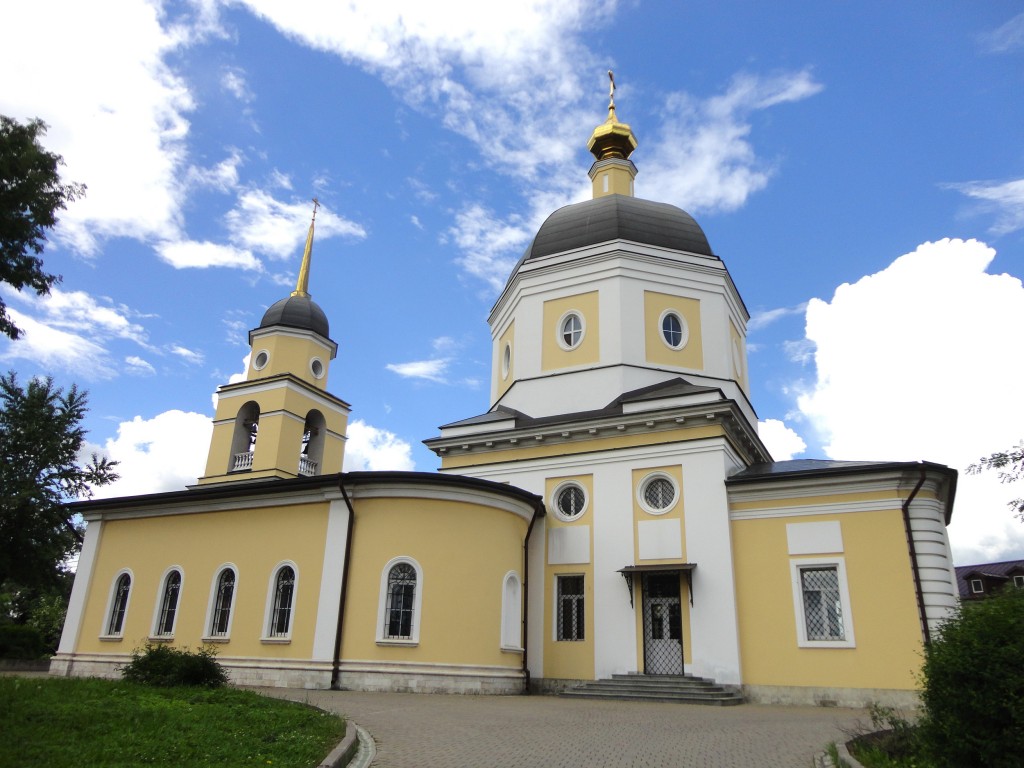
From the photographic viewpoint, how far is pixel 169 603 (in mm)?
19062

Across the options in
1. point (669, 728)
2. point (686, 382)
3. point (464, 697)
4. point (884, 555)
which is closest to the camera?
point (669, 728)

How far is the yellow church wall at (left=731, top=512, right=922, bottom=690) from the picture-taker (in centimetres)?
1551

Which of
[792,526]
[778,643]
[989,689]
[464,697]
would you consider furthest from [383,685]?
[989,689]

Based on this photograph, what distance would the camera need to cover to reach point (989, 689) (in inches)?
253

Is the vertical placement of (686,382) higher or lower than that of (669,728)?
higher

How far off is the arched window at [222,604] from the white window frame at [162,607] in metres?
1.07

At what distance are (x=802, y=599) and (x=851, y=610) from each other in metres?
1.00

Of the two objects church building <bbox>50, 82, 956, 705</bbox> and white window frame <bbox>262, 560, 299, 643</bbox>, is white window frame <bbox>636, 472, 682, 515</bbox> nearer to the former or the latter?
church building <bbox>50, 82, 956, 705</bbox>

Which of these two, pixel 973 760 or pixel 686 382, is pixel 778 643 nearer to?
pixel 686 382

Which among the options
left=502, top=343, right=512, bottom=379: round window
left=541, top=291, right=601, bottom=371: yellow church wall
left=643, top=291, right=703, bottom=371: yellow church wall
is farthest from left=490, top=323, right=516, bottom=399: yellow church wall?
left=643, top=291, right=703, bottom=371: yellow church wall

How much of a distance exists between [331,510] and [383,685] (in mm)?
3968

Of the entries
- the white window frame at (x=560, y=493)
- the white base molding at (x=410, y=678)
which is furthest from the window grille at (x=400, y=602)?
the white window frame at (x=560, y=493)

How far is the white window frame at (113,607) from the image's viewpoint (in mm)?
19323

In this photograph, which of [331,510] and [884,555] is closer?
[884,555]
